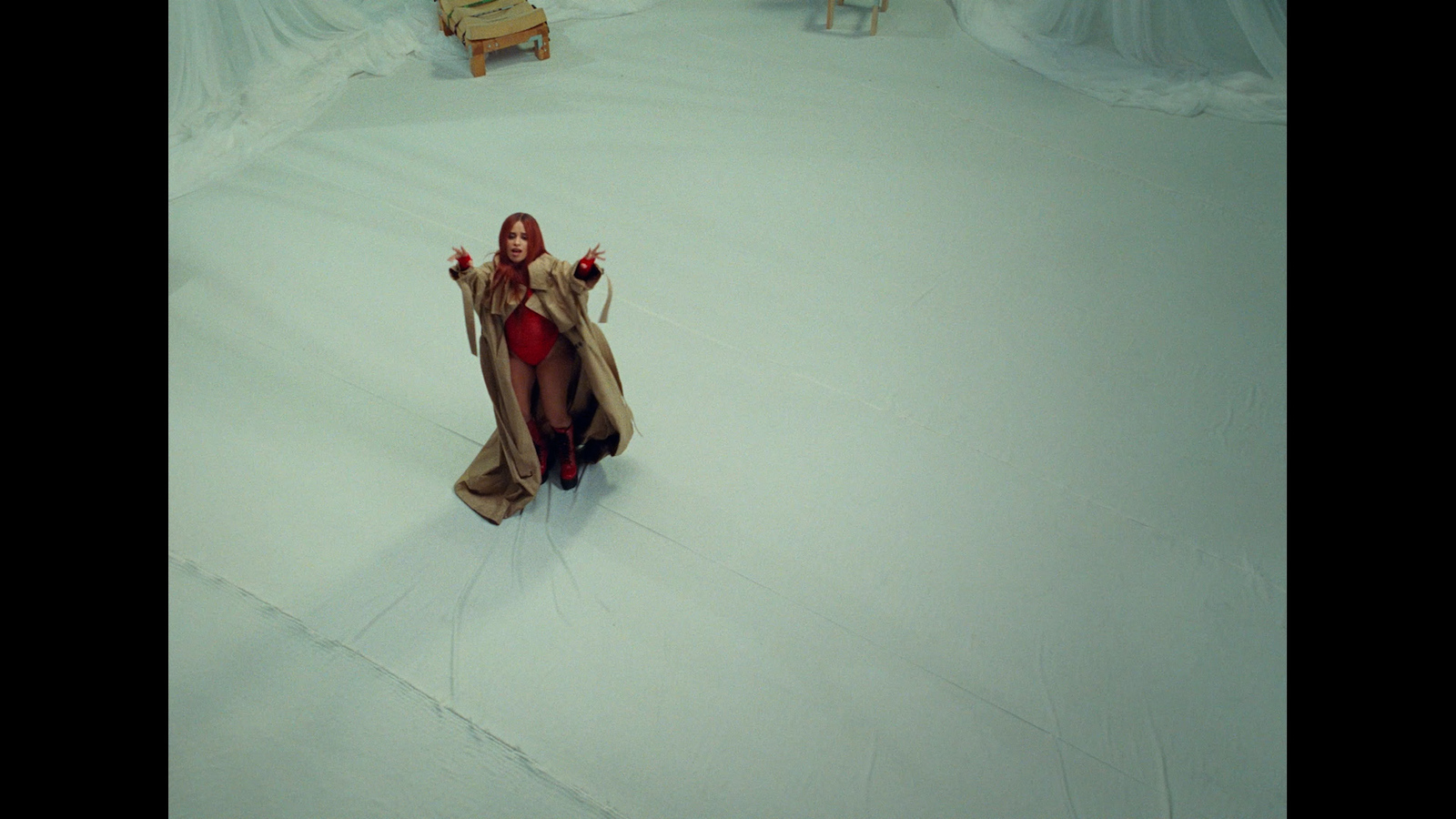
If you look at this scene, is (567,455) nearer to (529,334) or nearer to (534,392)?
(534,392)

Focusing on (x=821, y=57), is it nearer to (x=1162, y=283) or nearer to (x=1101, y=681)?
(x=1162, y=283)

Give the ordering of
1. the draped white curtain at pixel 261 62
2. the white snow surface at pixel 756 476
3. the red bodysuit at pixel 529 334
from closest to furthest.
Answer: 1. the white snow surface at pixel 756 476
2. the red bodysuit at pixel 529 334
3. the draped white curtain at pixel 261 62

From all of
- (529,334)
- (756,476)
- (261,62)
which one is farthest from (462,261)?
(261,62)

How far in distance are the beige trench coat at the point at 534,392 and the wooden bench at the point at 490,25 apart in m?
2.83

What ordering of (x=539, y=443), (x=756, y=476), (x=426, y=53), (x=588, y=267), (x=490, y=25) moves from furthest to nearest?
(x=426, y=53) < (x=490, y=25) < (x=756, y=476) < (x=539, y=443) < (x=588, y=267)

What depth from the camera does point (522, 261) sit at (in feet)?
9.71

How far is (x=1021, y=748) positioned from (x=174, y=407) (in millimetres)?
2845

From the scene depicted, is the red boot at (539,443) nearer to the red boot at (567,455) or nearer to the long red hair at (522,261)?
the red boot at (567,455)

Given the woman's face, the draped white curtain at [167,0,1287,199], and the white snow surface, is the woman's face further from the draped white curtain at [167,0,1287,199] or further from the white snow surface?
the draped white curtain at [167,0,1287,199]

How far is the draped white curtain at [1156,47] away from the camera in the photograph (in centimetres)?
545

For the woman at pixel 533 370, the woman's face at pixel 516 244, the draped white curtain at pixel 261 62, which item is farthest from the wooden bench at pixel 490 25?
the woman's face at pixel 516 244

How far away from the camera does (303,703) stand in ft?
9.37

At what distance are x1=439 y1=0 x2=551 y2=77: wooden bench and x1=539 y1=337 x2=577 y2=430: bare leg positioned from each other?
115 inches

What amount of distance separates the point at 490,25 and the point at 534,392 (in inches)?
117
